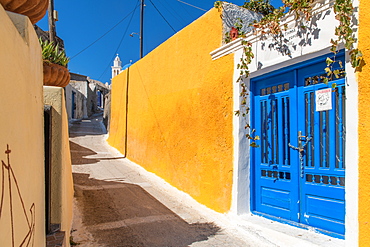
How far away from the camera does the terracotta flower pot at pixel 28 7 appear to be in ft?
7.52

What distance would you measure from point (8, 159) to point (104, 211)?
4.15 metres

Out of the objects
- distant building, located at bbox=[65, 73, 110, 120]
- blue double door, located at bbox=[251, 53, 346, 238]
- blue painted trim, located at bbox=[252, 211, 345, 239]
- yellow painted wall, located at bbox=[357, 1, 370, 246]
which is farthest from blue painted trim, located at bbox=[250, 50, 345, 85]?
distant building, located at bbox=[65, 73, 110, 120]

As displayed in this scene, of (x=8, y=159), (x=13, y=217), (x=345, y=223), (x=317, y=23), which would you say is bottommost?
(x=345, y=223)

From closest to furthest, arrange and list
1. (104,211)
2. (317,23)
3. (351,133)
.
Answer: (351,133) → (317,23) → (104,211)

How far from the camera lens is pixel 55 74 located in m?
3.78

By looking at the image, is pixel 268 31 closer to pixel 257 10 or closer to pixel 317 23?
pixel 317 23

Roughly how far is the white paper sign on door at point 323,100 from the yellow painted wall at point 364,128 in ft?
1.59

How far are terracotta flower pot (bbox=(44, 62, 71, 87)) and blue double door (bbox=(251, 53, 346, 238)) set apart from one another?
279cm

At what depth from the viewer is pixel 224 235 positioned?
4.29 metres

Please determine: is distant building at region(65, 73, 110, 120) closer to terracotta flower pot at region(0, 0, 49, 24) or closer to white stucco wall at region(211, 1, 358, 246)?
white stucco wall at region(211, 1, 358, 246)

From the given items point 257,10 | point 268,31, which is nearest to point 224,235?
point 268,31

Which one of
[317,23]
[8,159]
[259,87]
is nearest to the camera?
[8,159]

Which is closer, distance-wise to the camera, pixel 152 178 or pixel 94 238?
pixel 94 238

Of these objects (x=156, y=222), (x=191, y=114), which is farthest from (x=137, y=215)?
(x=191, y=114)
